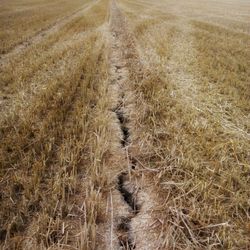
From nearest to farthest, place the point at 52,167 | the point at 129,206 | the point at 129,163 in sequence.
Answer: the point at 129,206, the point at 52,167, the point at 129,163

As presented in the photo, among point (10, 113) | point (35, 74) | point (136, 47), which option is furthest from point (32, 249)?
point (136, 47)

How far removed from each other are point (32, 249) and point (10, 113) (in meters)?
2.70

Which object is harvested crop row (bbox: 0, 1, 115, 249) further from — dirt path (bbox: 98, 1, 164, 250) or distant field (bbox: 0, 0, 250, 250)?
dirt path (bbox: 98, 1, 164, 250)

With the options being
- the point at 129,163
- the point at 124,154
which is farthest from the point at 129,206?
the point at 124,154

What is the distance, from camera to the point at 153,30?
11.4 metres

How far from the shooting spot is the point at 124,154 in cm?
337

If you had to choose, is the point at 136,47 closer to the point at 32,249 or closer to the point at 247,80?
the point at 247,80

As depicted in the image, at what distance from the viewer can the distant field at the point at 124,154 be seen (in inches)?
90.0

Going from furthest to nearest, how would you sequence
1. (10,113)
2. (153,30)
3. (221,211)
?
(153,30) < (10,113) < (221,211)

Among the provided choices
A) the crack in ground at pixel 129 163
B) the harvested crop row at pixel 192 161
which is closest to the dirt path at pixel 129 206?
the crack in ground at pixel 129 163

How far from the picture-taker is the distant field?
2287mm

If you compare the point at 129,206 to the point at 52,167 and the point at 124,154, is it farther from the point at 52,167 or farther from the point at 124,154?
the point at 52,167

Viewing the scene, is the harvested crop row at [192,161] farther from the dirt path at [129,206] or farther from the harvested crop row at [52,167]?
the harvested crop row at [52,167]

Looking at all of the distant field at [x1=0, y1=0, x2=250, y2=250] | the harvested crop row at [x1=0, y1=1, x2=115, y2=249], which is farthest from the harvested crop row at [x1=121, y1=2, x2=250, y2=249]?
the harvested crop row at [x1=0, y1=1, x2=115, y2=249]
